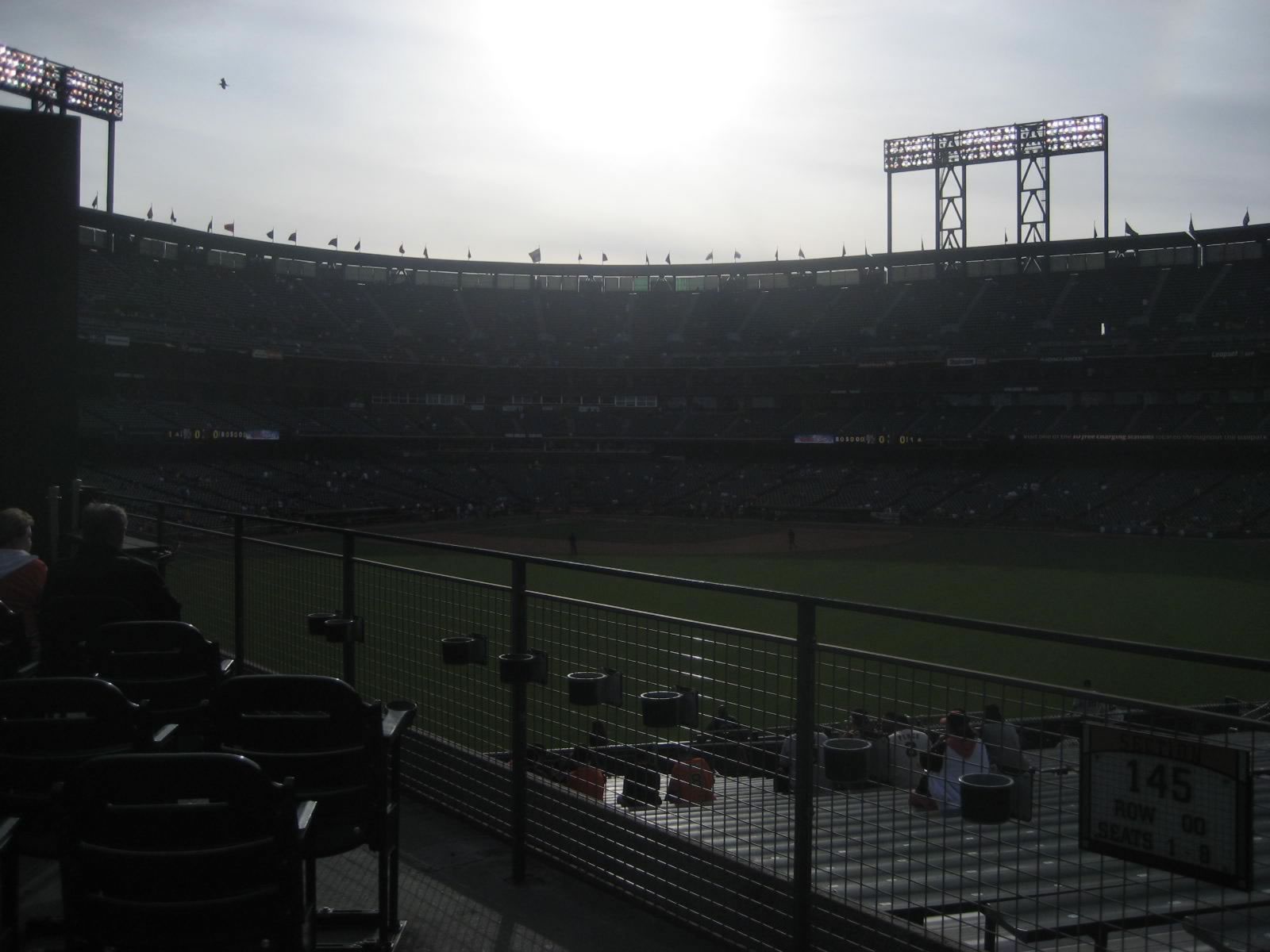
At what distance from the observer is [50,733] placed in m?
3.55

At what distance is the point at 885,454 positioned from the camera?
2477 inches

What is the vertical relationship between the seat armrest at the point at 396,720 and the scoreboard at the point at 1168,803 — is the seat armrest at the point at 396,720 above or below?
below

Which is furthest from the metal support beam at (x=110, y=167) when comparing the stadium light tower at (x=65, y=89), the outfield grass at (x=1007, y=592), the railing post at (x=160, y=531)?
the railing post at (x=160, y=531)

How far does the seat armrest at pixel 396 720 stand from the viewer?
3941mm

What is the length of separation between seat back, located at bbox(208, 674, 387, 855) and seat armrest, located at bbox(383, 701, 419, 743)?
0.57 feet

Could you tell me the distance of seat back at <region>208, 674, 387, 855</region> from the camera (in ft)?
11.9

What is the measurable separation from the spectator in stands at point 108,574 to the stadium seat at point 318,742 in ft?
6.82

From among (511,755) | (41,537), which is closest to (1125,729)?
(511,755)

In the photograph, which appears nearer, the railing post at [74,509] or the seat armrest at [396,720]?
the seat armrest at [396,720]

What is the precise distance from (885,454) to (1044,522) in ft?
43.9

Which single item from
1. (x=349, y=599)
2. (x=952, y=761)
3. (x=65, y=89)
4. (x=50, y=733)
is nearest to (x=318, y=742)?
(x=50, y=733)

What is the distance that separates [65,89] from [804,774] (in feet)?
189

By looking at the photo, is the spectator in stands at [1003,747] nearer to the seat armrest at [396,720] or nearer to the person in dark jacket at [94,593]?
the seat armrest at [396,720]

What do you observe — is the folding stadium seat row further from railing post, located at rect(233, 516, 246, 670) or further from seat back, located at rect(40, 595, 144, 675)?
railing post, located at rect(233, 516, 246, 670)
